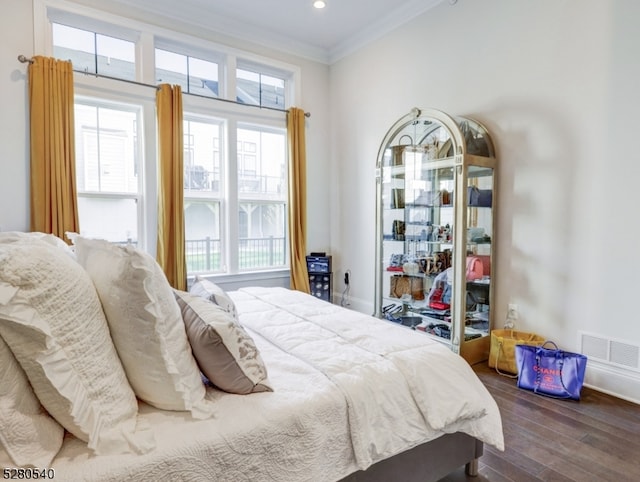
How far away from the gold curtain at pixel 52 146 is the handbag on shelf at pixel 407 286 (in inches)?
117

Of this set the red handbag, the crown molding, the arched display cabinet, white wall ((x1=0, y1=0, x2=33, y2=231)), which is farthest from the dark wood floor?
white wall ((x1=0, y1=0, x2=33, y2=231))

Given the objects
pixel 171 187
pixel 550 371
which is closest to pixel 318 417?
pixel 550 371

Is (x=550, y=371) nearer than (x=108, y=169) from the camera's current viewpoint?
Yes

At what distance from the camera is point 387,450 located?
4.35ft

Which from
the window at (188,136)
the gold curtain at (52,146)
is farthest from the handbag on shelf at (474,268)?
the gold curtain at (52,146)

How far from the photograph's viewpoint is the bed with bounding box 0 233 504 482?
1000 millimetres

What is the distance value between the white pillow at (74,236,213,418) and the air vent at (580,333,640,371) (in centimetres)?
270

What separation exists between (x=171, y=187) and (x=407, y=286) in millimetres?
2526

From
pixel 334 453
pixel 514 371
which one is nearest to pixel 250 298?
pixel 334 453

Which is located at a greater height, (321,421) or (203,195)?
(203,195)

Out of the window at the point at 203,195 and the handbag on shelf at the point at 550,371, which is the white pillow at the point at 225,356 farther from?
the window at the point at 203,195

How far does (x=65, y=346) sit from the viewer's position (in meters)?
0.96

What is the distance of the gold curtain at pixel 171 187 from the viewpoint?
142 inches

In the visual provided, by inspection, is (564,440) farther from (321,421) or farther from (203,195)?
(203,195)
